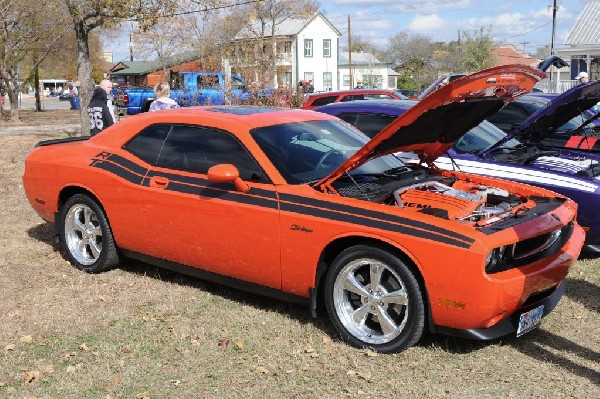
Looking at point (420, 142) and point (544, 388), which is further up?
point (420, 142)

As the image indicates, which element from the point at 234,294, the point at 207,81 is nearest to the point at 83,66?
the point at 207,81

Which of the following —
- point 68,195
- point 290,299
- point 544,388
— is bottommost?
point 544,388

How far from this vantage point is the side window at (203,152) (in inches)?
188

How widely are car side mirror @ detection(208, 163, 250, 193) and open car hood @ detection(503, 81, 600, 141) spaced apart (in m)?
3.44

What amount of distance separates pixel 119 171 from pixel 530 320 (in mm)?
3449

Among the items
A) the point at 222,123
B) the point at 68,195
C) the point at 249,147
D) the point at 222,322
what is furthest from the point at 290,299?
the point at 68,195

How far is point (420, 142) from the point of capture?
495cm

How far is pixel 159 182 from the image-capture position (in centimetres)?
520

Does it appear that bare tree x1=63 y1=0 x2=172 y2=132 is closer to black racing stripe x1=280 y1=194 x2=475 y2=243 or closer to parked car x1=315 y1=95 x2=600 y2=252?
parked car x1=315 y1=95 x2=600 y2=252

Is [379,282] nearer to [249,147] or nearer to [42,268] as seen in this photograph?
[249,147]

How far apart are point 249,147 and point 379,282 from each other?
4.66 feet

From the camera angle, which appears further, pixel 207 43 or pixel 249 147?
pixel 207 43

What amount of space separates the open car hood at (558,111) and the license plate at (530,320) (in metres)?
2.86

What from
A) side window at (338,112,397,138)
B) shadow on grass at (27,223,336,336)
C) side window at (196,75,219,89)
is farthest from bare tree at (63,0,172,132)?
shadow on grass at (27,223,336,336)
